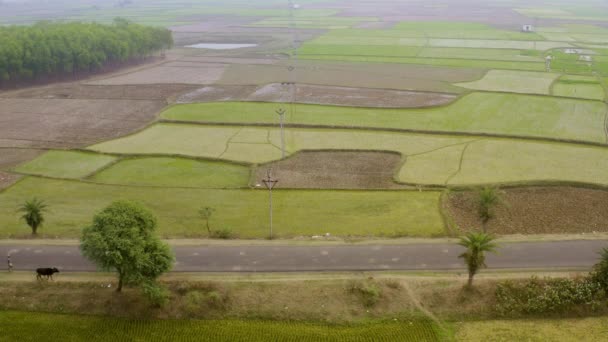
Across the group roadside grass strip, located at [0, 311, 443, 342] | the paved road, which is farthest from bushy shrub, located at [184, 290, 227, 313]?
the paved road

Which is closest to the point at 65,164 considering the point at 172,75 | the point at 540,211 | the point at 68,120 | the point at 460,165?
the point at 68,120

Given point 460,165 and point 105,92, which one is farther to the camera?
point 105,92

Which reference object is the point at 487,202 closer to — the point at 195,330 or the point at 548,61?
the point at 195,330

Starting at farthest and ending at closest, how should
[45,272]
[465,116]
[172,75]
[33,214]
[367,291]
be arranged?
1. [172,75]
2. [465,116]
3. [33,214]
4. [45,272]
5. [367,291]

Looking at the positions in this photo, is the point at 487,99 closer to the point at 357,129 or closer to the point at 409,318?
the point at 357,129

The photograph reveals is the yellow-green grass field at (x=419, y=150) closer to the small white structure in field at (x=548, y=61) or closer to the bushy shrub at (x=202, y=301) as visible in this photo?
the bushy shrub at (x=202, y=301)

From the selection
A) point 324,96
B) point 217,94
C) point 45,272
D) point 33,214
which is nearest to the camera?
point 45,272

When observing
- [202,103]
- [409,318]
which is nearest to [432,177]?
[409,318]
